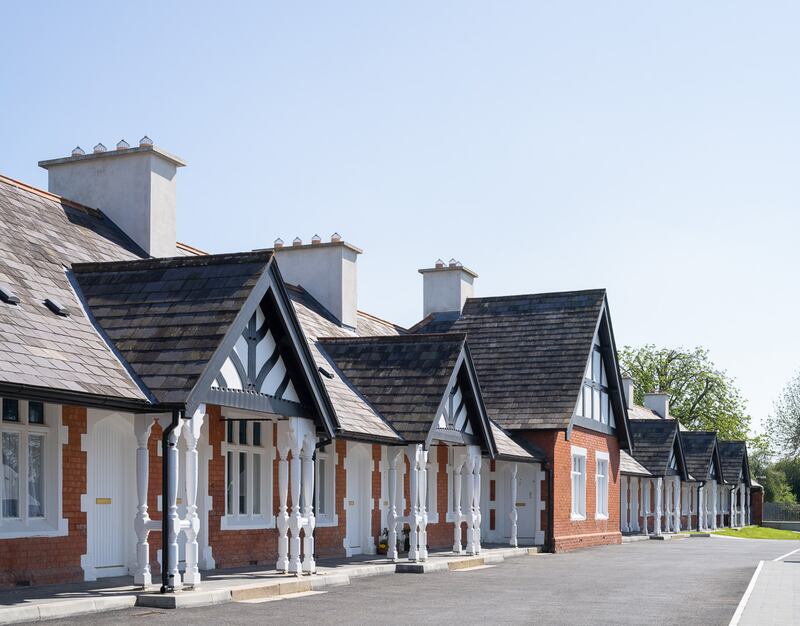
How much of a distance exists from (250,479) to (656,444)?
28267 mm

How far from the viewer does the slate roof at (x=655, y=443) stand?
4419 cm

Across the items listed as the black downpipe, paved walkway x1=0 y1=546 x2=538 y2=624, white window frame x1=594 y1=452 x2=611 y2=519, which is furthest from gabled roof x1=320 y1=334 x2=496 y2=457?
white window frame x1=594 y1=452 x2=611 y2=519

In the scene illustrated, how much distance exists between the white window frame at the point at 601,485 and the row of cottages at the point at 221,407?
228 cm

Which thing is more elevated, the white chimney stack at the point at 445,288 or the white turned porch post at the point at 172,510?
the white chimney stack at the point at 445,288

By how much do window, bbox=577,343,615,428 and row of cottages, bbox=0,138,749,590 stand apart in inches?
16.5

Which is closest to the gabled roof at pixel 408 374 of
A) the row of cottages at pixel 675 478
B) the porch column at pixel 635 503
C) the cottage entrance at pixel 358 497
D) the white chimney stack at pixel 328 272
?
the cottage entrance at pixel 358 497

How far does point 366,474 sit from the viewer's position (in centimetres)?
2369

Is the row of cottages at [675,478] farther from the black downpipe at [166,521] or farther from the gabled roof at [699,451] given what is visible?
the black downpipe at [166,521]

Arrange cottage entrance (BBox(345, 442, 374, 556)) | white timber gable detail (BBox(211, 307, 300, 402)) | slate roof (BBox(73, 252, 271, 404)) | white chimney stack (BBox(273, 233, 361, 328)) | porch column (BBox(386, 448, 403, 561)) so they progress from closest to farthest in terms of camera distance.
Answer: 1. slate roof (BBox(73, 252, 271, 404))
2. white timber gable detail (BBox(211, 307, 300, 402))
3. porch column (BBox(386, 448, 403, 561))
4. cottage entrance (BBox(345, 442, 374, 556))
5. white chimney stack (BBox(273, 233, 361, 328))

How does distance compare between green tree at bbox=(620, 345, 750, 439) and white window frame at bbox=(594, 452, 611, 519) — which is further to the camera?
green tree at bbox=(620, 345, 750, 439)

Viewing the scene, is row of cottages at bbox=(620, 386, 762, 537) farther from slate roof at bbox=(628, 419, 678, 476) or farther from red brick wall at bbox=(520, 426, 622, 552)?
red brick wall at bbox=(520, 426, 622, 552)

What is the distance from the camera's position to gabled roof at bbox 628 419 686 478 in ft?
145

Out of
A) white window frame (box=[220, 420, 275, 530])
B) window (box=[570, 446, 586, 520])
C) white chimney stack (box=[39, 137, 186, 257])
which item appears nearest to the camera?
white window frame (box=[220, 420, 275, 530])

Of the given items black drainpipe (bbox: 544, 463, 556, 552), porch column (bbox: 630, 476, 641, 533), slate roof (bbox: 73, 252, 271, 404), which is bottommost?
porch column (bbox: 630, 476, 641, 533)
